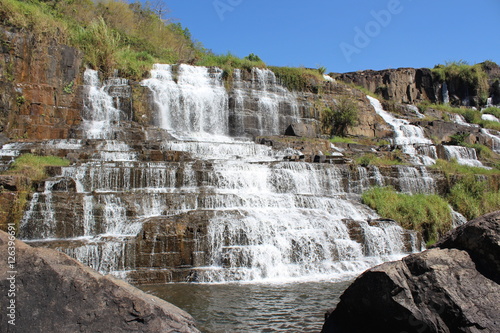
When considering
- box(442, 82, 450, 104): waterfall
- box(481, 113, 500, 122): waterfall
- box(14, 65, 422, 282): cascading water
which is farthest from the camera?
box(442, 82, 450, 104): waterfall

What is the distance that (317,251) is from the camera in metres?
9.10

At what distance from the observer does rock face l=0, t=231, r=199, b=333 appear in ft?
10.6

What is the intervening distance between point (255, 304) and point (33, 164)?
8.17 m

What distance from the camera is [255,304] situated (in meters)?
5.95

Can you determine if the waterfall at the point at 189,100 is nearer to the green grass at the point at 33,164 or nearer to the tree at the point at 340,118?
the tree at the point at 340,118

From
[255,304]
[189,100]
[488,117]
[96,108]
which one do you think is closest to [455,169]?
[189,100]

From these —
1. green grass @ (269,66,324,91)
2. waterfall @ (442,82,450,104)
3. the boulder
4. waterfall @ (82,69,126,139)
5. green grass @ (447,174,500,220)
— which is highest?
waterfall @ (442,82,450,104)

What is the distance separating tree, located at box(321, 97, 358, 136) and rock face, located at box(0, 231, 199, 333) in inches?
790

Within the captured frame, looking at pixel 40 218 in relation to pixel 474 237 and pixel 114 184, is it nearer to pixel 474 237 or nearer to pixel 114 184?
pixel 114 184

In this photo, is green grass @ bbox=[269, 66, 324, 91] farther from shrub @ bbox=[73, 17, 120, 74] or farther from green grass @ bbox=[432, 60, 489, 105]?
green grass @ bbox=[432, 60, 489, 105]

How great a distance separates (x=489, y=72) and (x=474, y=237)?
34353mm

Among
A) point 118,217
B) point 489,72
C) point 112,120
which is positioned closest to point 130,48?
point 112,120

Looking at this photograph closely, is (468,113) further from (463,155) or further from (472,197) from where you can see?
(472,197)

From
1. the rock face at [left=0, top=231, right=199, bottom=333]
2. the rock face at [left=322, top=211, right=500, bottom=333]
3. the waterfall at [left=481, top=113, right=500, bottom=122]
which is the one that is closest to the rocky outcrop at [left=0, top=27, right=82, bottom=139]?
the rock face at [left=0, top=231, right=199, bottom=333]
